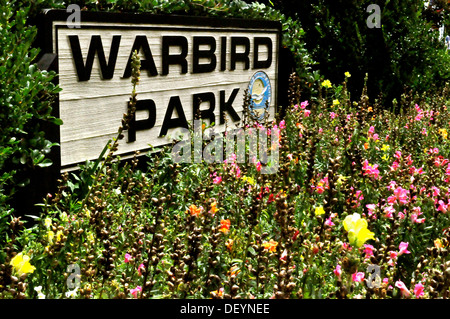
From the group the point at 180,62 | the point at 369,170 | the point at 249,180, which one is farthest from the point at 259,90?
the point at 369,170

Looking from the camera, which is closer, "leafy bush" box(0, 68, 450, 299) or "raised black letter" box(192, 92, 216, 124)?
"leafy bush" box(0, 68, 450, 299)

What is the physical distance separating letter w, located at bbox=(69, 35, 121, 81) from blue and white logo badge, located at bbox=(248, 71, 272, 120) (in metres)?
1.91

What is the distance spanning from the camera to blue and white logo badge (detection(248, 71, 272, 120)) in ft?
19.0

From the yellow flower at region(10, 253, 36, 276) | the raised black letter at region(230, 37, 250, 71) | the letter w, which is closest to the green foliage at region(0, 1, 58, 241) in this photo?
the letter w

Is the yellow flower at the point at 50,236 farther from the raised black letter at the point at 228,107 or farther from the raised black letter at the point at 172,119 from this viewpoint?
the raised black letter at the point at 228,107

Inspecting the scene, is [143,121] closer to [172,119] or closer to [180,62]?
[172,119]

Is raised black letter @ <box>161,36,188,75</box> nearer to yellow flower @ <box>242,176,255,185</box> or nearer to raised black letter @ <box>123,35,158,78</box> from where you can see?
raised black letter @ <box>123,35,158,78</box>

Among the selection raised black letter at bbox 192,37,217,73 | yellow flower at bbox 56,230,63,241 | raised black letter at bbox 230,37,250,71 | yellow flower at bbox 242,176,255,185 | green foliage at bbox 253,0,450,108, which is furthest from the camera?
green foliage at bbox 253,0,450,108

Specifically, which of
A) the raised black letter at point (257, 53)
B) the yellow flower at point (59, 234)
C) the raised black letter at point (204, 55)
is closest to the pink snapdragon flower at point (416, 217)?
the yellow flower at point (59, 234)

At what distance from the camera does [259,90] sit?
593cm

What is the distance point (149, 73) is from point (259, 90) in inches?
69.3

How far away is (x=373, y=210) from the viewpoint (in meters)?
2.76
